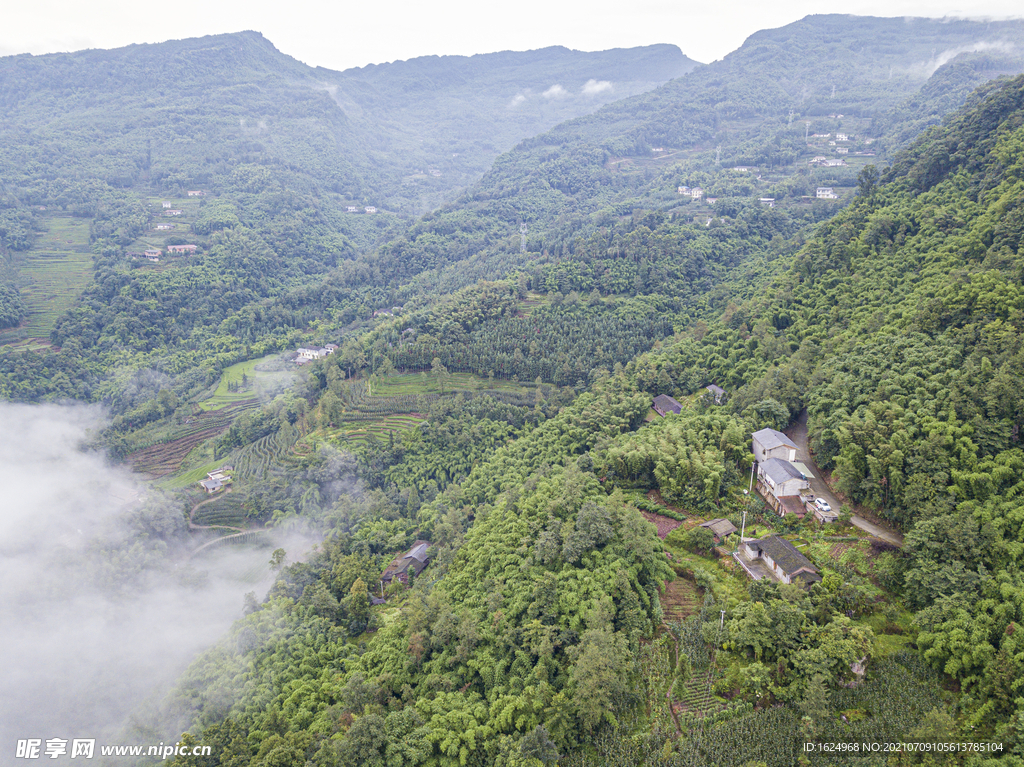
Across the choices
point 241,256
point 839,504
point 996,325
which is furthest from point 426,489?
point 241,256

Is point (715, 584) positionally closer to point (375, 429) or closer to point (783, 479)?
point (783, 479)

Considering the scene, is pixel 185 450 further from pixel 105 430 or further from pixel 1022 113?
pixel 1022 113

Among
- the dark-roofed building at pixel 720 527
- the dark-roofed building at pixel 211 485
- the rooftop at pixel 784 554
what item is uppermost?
the rooftop at pixel 784 554

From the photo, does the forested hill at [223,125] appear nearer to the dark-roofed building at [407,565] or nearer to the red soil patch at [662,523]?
the dark-roofed building at [407,565]

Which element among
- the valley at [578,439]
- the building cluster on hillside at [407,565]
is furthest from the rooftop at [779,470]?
the building cluster on hillside at [407,565]

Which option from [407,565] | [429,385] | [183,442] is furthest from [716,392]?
[183,442]

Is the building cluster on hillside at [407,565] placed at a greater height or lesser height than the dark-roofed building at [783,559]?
lesser

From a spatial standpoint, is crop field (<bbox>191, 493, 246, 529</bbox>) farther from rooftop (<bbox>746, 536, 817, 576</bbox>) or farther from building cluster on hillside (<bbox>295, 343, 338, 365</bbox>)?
rooftop (<bbox>746, 536, 817, 576</bbox>)
